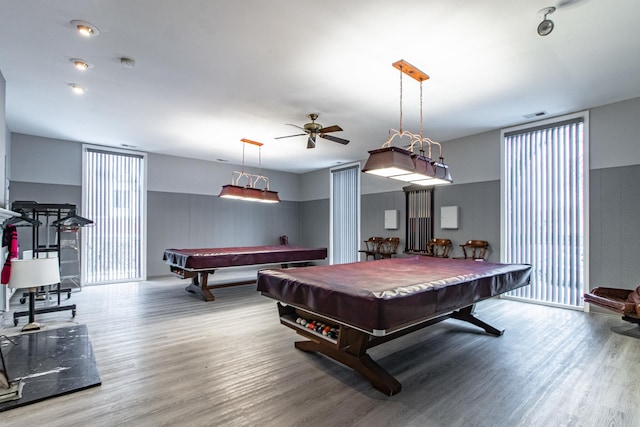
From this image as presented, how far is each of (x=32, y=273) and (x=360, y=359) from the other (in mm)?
3603

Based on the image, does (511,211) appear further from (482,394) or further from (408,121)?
(482,394)

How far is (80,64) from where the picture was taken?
11.1 feet

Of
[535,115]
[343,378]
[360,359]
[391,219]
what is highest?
[535,115]

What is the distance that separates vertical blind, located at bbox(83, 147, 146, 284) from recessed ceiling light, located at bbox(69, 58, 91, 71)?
13.9 ft

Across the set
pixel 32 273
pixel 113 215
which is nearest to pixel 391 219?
pixel 32 273

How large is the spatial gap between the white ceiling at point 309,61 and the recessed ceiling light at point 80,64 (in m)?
0.08

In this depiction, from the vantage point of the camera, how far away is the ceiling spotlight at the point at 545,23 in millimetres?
2514

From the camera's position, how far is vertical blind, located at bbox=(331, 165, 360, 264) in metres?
8.52

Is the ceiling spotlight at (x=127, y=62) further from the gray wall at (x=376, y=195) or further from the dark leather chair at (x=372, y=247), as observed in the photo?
the dark leather chair at (x=372, y=247)

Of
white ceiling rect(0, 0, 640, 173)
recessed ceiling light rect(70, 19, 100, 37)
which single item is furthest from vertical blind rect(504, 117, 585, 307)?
recessed ceiling light rect(70, 19, 100, 37)

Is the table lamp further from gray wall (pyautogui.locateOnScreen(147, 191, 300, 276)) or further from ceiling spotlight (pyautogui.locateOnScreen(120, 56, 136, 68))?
gray wall (pyautogui.locateOnScreen(147, 191, 300, 276))

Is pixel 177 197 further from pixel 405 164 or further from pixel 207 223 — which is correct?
pixel 405 164

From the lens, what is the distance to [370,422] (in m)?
2.05

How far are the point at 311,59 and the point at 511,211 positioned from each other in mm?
4508
